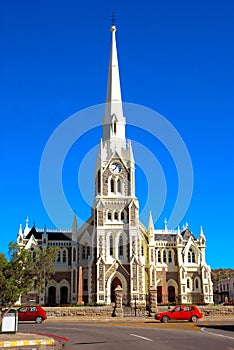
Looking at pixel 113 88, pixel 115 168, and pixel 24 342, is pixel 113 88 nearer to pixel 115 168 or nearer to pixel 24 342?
pixel 115 168

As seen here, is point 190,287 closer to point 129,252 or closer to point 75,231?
point 129,252

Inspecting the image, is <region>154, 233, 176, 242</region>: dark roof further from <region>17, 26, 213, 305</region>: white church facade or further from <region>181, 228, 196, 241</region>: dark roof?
<region>181, 228, 196, 241</region>: dark roof

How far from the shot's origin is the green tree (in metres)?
19.2

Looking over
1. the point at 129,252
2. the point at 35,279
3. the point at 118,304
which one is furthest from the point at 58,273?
the point at 35,279

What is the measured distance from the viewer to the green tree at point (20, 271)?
63.2 ft

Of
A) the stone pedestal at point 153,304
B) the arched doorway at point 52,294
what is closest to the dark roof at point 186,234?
the arched doorway at point 52,294

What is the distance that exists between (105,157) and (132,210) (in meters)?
8.12

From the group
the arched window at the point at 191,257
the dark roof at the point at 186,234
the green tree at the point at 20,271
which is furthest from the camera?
the dark roof at the point at 186,234

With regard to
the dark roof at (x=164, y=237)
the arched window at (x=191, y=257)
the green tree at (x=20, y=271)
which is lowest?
the green tree at (x=20, y=271)

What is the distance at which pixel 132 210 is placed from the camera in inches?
2159

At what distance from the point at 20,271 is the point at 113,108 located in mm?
43245

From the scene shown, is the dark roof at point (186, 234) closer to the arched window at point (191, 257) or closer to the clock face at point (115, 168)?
the arched window at point (191, 257)

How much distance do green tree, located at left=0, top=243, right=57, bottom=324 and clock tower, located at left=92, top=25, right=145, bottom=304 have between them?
30.9 meters

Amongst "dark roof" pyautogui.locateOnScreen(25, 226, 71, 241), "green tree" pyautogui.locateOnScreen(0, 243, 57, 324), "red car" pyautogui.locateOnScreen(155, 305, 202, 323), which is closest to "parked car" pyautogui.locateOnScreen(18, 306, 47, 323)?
"red car" pyautogui.locateOnScreen(155, 305, 202, 323)
